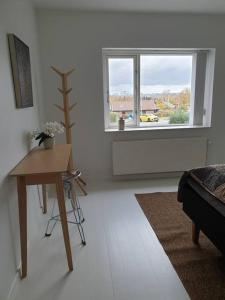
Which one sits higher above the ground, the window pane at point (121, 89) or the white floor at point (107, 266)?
the window pane at point (121, 89)

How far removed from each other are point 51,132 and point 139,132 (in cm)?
160

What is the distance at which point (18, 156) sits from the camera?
1878mm

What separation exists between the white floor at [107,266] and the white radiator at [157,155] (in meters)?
1.01

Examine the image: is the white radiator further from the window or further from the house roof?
the house roof

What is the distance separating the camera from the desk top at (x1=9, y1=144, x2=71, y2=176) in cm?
165

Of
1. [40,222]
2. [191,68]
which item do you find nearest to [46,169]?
[40,222]

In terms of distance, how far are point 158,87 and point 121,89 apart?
61 centimetres

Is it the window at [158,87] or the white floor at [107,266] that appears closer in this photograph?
the white floor at [107,266]

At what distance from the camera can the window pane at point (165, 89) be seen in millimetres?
3570

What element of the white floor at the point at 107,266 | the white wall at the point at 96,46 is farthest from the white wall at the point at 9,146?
the white wall at the point at 96,46

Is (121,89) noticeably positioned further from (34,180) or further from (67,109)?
(34,180)

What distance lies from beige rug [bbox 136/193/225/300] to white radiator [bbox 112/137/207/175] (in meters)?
0.81

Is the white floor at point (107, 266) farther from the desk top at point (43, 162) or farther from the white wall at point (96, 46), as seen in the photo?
the white wall at point (96, 46)

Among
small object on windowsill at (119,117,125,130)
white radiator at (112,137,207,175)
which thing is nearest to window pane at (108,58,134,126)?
small object on windowsill at (119,117,125,130)
